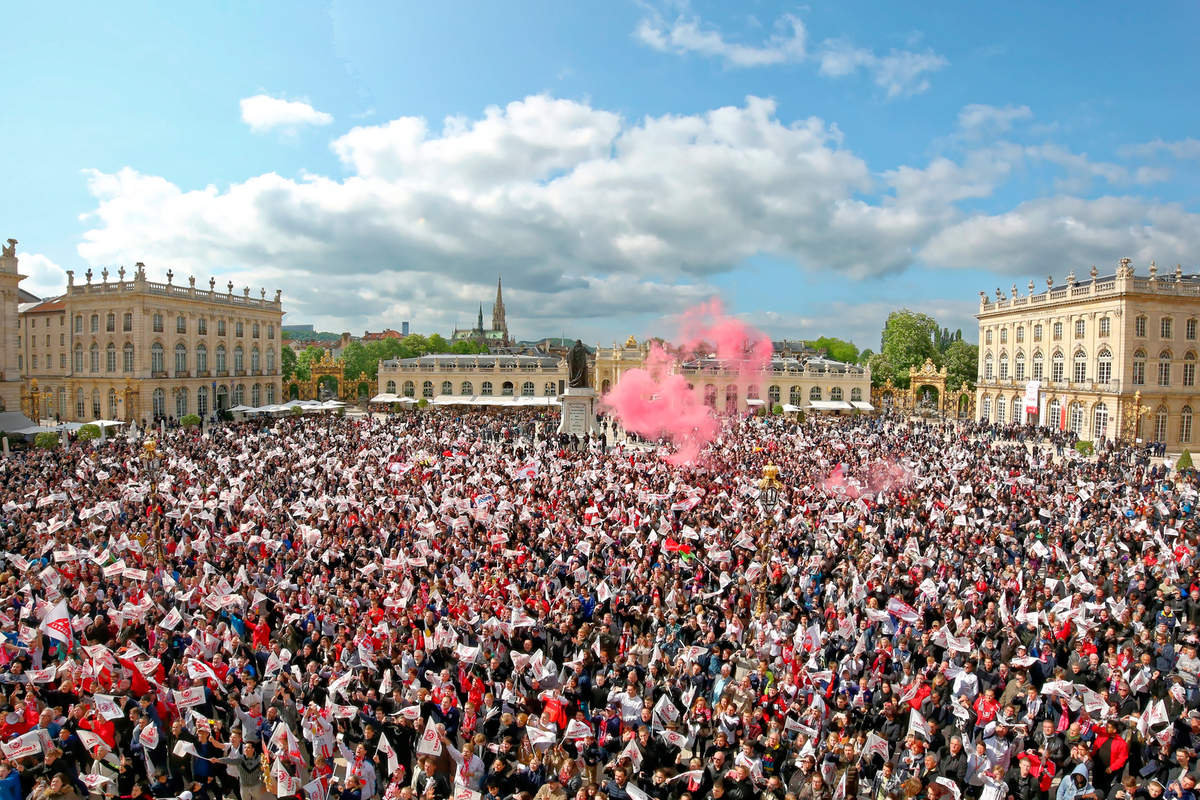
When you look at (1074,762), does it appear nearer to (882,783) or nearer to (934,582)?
(882,783)

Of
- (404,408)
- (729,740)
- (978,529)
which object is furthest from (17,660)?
(404,408)

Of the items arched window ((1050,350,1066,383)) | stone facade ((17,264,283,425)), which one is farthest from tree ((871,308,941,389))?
stone facade ((17,264,283,425))

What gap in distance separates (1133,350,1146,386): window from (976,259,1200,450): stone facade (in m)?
0.06

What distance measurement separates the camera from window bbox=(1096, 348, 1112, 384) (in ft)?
163

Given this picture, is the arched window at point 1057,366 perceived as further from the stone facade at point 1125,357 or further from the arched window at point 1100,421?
the arched window at point 1100,421

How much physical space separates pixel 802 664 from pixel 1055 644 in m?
4.71

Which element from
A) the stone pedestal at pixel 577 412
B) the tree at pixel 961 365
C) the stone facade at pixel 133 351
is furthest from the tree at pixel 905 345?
the stone facade at pixel 133 351

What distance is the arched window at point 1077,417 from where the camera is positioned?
5212 centimetres

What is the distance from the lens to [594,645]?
11.3m

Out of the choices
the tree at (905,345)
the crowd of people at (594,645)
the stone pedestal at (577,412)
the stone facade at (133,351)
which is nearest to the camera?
the crowd of people at (594,645)

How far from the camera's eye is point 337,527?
61.6ft

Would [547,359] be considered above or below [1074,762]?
above

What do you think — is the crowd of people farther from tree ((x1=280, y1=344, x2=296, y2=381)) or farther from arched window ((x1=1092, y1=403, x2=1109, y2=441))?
tree ((x1=280, y1=344, x2=296, y2=381))

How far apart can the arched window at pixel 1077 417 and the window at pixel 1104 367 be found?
2.63m
